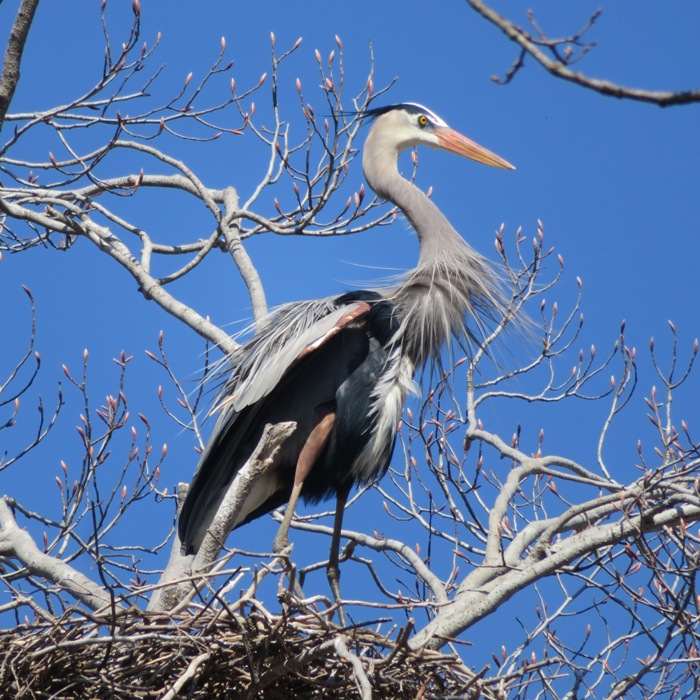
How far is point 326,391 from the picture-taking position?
482 centimetres

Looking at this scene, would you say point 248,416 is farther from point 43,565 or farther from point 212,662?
point 212,662

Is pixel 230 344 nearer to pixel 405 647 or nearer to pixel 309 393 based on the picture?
pixel 309 393

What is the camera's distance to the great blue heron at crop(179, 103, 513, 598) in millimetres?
4641

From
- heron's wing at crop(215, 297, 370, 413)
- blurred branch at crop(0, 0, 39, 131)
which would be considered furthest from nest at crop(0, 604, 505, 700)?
blurred branch at crop(0, 0, 39, 131)

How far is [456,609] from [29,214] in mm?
2573

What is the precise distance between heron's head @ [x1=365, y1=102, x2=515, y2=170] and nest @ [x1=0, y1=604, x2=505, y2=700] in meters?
3.24

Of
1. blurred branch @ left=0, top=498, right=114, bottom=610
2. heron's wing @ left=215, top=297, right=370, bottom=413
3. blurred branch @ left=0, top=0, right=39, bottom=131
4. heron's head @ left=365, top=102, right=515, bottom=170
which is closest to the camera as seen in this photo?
blurred branch @ left=0, top=0, right=39, bottom=131

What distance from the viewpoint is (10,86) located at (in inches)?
135

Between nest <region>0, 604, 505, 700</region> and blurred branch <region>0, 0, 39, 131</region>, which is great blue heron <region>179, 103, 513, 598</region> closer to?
nest <region>0, 604, 505, 700</region>

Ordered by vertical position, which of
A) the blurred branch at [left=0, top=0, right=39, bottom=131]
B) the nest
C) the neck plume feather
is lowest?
the nest

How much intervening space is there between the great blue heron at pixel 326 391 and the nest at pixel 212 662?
971mm

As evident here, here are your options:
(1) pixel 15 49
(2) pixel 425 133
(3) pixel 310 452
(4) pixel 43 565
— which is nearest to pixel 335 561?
(3) pixel 310 452

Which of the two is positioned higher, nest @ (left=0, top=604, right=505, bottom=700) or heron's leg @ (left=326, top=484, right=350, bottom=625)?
heron's leg @ (left=326, top=484, right=350, bottom=625)

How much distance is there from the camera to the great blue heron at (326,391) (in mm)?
4641
